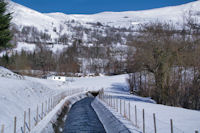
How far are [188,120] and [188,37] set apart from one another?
61.1ft

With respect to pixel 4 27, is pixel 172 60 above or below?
below

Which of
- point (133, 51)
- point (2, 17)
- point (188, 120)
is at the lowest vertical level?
point (188, 120)

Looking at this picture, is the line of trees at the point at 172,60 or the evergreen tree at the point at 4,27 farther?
the evergreen tree at the point at 4,27

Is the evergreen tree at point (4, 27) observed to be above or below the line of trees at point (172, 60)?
above

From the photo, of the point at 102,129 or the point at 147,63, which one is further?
the point at 147,63

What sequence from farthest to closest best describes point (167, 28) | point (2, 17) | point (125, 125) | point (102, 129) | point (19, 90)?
point (2, 17), point (167, 28), point (19, 90), point (102, 129), point (125, 125)

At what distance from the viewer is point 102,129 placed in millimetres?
18656

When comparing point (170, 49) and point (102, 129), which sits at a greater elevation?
point (170, 49)

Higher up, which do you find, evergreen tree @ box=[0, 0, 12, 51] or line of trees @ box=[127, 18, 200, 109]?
evergreen tree @ box=[0, 0, 12, 51]

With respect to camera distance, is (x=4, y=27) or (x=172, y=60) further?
(x=4, y=27)

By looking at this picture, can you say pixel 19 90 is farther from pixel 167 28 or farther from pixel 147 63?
pixel 167 28

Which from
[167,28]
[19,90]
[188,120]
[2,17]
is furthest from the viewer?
[2,17]

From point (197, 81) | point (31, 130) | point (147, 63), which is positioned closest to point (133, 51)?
point (147, 63)

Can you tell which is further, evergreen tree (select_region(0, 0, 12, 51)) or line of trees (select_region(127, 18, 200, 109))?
evergreen tree (select_region(0, 0, 12, 51))
